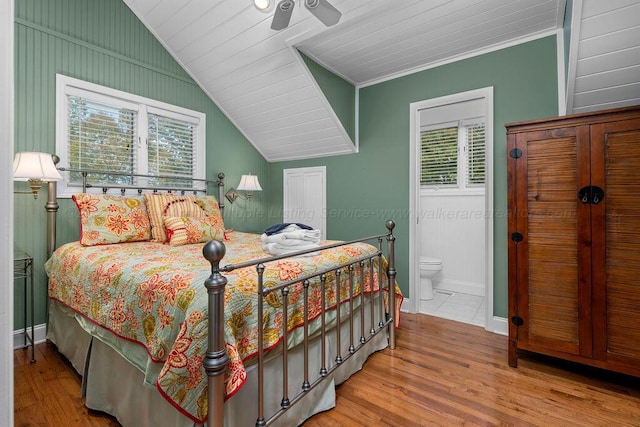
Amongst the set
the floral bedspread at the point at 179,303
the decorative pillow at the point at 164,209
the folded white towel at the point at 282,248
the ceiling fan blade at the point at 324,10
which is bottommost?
the floral bedspread at the point at 179,303

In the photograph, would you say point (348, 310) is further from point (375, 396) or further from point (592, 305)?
point (592, 305)

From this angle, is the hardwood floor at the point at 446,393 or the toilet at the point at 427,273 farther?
the toilet at the point at 427,273

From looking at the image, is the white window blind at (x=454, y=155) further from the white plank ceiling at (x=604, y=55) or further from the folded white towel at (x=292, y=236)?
the folded white towel at (x=292, y=236)

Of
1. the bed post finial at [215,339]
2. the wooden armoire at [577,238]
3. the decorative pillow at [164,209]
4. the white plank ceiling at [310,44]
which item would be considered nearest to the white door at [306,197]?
the white plank ceiling at [310,44]

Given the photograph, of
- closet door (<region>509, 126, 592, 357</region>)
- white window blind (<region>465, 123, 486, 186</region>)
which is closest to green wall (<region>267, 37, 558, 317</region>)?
closet door (<region>509, 126, 592, 357</region>)

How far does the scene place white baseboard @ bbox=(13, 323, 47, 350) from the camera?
239cm

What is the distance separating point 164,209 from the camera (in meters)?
2.74

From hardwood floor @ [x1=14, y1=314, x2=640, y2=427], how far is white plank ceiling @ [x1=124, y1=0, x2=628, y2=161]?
6.57 feet

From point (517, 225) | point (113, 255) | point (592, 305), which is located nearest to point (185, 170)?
point (113, 255)

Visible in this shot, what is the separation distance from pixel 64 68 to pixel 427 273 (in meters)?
3.96

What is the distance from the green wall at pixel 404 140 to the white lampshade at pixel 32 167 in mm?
2556

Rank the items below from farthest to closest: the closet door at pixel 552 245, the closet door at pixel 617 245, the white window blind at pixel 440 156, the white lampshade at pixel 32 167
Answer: the white window blind at pixel 440 156 < the white lampshade at pixel 32 167 < the closet door at pixel 552 245 < the closet door at pixel 617 245

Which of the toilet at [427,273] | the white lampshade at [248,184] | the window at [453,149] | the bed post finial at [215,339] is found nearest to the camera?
the bed post finial at [215,339]

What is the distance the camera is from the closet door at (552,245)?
1881 mm
